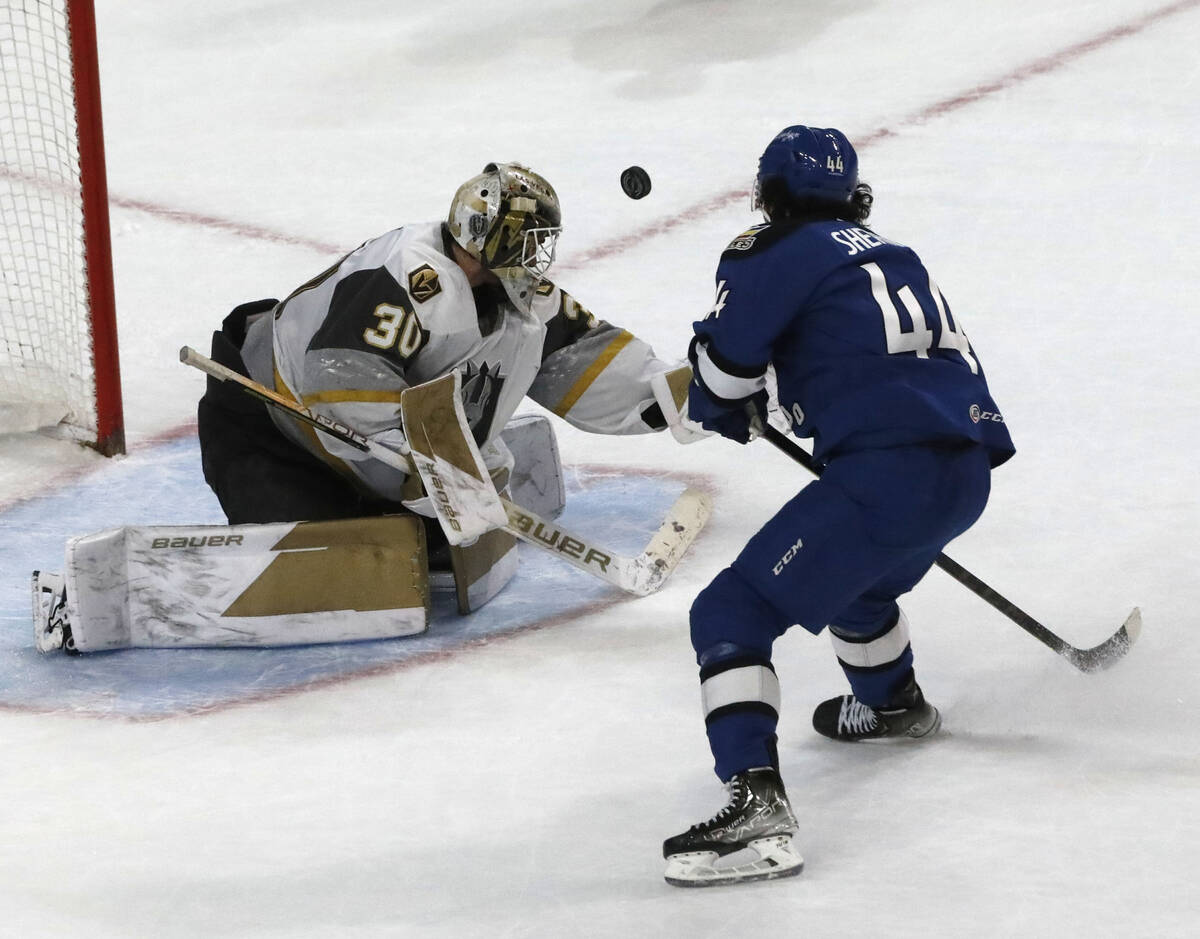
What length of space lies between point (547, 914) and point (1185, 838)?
0.79 m

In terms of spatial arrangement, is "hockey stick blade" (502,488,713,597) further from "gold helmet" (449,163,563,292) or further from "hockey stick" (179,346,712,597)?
"gold helmet" (449,163,563,292)

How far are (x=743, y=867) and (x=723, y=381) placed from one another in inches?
25.2

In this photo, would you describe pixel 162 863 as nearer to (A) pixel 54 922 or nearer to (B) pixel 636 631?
(A) pixel 54 922

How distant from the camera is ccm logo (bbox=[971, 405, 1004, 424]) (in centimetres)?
231

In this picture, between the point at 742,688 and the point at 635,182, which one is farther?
the point at 635,182

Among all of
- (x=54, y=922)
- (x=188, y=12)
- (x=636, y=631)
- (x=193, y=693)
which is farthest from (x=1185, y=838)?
(x=188, y=12)

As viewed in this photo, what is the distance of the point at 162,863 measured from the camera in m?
2.36

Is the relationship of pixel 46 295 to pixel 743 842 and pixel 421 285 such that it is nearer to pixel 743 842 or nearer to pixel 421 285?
pixel 421 285

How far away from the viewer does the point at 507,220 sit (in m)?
3.07

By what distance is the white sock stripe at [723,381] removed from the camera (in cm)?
237

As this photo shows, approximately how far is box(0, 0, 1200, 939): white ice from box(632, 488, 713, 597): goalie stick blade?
45 mm

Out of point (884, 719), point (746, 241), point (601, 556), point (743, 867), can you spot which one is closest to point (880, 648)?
point (884, 719)

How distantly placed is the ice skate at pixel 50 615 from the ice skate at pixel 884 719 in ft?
4.39

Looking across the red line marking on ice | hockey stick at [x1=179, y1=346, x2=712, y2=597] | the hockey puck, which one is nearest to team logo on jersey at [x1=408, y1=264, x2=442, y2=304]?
hockey stick at [x1=179, y1=346, x2=712, y2=597]
